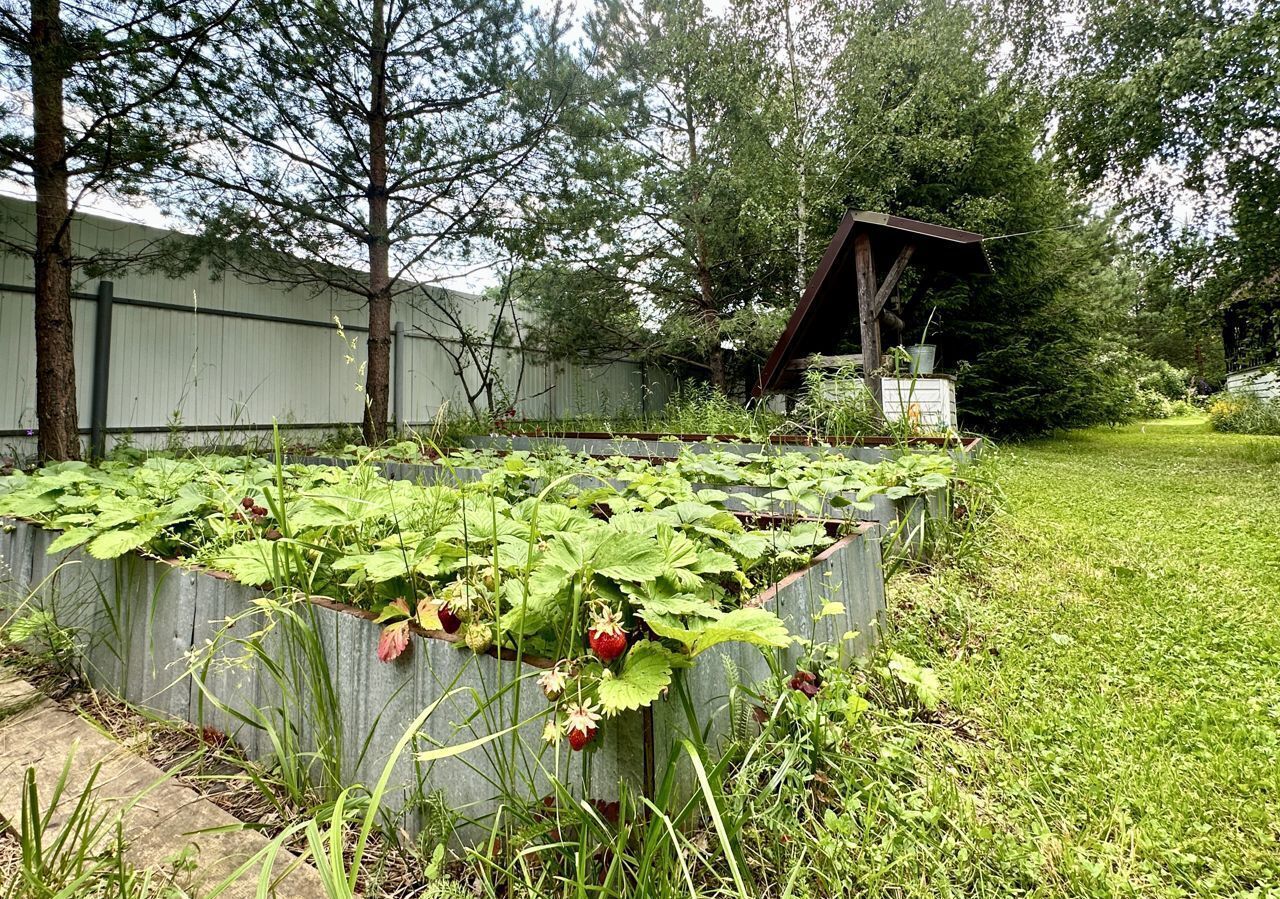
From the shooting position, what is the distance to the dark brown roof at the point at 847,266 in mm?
5652

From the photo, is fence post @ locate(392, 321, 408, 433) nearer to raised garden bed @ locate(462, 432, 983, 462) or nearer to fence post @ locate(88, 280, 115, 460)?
fence post @ locate(88, 280, 115, 460)

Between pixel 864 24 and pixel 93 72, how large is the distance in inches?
376

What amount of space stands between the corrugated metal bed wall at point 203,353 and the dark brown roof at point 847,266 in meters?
4.30

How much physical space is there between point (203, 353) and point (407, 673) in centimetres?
615

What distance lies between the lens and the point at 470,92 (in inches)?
220

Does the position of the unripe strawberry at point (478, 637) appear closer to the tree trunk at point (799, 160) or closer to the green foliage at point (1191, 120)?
the green foliage at point (1191, 120)

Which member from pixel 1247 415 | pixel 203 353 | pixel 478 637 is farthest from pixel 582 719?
pixel 1247 415

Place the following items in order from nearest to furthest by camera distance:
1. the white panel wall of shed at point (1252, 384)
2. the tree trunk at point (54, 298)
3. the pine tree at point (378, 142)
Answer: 1. the tree trunk at point (54, 298)
2. the pine tree at point (378, 142)
3. the white panel wall of shed at point (1252, 384)

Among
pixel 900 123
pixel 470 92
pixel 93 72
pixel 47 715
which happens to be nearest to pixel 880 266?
pixel 900 123

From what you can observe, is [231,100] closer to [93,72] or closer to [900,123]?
[93,72]

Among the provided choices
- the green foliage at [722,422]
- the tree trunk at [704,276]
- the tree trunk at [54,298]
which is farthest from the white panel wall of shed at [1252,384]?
the tree trunk at [54,298]

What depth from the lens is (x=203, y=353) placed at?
5.64 m

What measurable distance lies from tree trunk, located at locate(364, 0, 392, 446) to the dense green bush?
12957 millimetres

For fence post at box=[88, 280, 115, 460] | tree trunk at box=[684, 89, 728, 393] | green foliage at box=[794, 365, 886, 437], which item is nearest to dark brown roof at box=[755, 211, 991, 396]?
green foliage at box=[794, 365, 886, 437]
